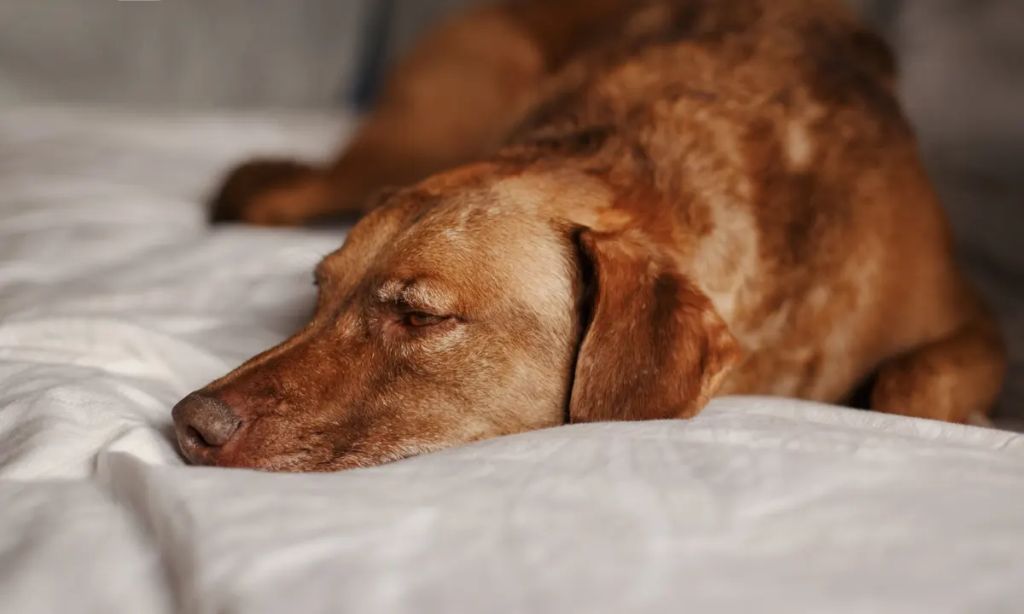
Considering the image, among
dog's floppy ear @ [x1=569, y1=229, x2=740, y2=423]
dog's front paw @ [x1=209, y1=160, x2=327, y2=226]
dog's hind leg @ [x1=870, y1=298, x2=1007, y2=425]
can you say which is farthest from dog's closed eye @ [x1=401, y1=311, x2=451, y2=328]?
dog's front paw @ [x1=209, y1=160, x2=327, y2=226]

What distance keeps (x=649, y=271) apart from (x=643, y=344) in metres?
0.16

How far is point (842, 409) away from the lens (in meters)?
1.74

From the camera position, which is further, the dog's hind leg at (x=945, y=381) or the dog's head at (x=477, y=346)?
the dog's hind leg at (x=945, y=381)

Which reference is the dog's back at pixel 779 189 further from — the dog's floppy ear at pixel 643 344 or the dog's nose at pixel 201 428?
the dog's nose at pixel 201 428

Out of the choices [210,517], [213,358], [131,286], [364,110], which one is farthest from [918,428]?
[364,110]

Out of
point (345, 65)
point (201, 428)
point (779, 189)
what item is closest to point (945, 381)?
point (779, 189)

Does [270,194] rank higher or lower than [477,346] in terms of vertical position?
lower

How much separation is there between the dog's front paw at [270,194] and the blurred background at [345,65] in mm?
823

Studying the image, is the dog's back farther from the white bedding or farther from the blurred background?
the blurred background

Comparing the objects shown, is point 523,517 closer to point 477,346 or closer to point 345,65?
point 477,346

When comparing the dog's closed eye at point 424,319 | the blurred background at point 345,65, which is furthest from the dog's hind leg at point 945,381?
the dog's closed eye at point 424,319

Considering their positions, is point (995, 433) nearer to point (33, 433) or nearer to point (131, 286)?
point (33, 433)

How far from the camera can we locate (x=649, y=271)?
1874 mm

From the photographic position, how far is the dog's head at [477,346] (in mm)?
1729
